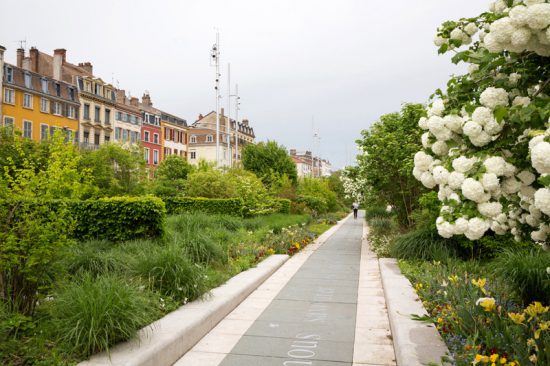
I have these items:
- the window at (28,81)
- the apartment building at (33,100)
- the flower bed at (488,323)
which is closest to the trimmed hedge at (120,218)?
the flower bed at (488,323)

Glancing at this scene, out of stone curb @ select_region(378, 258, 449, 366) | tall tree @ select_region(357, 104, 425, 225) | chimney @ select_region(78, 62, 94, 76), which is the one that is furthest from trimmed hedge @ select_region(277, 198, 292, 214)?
chimney @ select_region(78, 62, 94, 76)

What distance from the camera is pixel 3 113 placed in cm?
3762

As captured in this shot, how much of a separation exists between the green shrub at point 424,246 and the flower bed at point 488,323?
281 centimetres

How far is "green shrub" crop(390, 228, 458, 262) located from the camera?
9703 millimetres

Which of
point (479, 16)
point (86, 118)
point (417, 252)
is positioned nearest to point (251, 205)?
point (417, 252)

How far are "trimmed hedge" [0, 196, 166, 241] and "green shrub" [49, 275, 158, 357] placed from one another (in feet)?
16.1

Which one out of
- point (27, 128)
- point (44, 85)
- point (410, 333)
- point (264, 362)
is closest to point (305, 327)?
point (264, 362)

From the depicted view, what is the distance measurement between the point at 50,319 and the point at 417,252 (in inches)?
300

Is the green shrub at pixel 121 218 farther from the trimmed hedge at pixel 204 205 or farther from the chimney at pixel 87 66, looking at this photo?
the chimney at pixel 87 66

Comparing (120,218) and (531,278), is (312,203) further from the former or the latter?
(531,278)

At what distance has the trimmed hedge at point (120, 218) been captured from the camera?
9.58 m

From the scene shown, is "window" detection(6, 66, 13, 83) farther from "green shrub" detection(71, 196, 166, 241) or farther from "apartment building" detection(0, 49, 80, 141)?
"green shrub" detection(71, 196, 166, 241)

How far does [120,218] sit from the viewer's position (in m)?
9.60

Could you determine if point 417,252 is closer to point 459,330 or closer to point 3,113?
point 459,330
